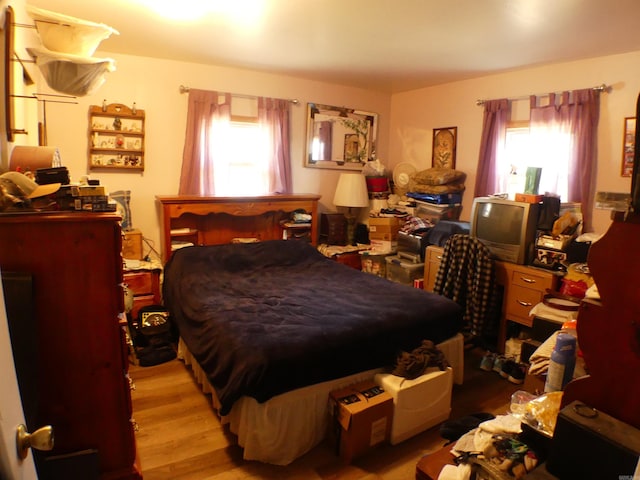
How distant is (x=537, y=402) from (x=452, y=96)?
12.9 feet

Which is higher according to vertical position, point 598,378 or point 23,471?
point 598,378

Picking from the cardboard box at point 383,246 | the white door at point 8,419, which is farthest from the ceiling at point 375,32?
the white door at point 8,419

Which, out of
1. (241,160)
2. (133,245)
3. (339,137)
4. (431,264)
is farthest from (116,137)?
(431,264)

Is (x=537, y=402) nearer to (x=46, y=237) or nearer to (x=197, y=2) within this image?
(x=46, y=237)

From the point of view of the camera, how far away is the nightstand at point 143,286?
3430 millimetres

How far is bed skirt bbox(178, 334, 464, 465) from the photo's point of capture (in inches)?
79.0

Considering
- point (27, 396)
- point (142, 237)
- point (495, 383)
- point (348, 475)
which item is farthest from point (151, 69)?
point (495, 383)

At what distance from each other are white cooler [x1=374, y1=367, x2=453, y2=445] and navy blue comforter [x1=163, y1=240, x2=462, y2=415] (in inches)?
7.4

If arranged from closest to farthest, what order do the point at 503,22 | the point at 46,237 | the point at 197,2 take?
the point at 46,237 → the point at 197,2 → the point at 503,22

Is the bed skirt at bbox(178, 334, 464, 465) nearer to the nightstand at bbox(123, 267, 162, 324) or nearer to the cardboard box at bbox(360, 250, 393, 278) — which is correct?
the nightstand at bbox(123, 267, 162, 324)

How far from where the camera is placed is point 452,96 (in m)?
4.40

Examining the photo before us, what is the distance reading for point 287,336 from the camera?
2.17 meters

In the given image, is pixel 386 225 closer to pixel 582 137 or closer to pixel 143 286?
pixel 582 137

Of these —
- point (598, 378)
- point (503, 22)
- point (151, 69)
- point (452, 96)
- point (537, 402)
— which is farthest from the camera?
point (452, 96)
